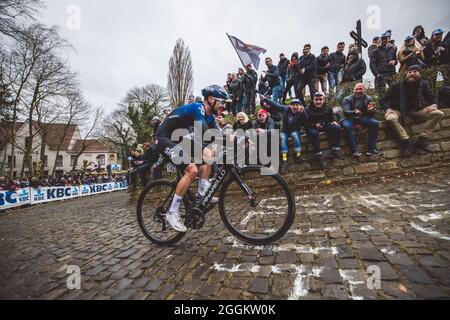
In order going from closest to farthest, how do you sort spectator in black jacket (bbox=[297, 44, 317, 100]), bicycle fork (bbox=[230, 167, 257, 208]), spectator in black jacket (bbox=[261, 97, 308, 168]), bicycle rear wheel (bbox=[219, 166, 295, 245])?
bicycle rear wheel (bbox=[219, 166, 295, 245]) < bicycle fork (bbox=[230, 167, 257, 208]) < spectator in black jacket (bbox=[261, 97, 308, 168]) < spectator in black jacket (bbox=[297, 44, 317, 100])

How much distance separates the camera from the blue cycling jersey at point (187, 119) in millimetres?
3469

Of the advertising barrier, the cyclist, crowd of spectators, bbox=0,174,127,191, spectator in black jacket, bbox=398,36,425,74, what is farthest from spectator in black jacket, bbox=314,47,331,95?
crowd of spectators, bbox=0,174,127,191

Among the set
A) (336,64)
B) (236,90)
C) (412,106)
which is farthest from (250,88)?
(412,106)

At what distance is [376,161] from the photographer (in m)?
6.72

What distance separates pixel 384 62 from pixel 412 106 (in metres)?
2.40

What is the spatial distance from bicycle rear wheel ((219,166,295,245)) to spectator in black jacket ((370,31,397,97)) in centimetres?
705

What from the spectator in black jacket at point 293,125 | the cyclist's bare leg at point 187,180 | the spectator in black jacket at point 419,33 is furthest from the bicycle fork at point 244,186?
the spectator in black jacket at point 419,33

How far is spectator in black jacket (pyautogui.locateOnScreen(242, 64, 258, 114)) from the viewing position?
11.8 m

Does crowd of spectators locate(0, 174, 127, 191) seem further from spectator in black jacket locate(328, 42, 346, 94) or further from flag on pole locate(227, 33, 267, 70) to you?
spectator in black jacket locate(328, 42, 346, 94)

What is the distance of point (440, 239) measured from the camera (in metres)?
2.73

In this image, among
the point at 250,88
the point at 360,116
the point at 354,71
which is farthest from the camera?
the point at 250,88

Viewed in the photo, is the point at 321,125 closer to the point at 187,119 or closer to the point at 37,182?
the point at 187,119
